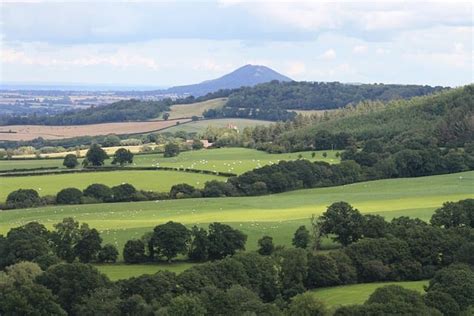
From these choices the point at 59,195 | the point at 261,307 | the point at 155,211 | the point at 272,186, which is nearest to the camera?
the point at 261,307

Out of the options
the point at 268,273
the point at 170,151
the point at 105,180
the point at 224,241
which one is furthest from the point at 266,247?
the point at 170,151

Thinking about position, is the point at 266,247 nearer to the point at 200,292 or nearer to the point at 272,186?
the point at 200,292

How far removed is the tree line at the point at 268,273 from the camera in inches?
1736

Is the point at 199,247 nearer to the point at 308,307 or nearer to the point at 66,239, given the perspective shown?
the point at 66,239

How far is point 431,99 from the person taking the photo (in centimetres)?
16400

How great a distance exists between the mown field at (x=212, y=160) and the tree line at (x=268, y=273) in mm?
46020

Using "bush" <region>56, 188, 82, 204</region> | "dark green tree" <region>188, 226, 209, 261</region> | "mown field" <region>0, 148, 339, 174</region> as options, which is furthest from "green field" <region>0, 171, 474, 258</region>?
"mown field" <region>0, 148, 339, 174</region>

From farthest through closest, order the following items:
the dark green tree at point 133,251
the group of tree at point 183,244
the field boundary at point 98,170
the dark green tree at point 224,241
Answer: the field boundary at point 98,170
the dark green tree at point 224,241
the group of tree at point 183,244
the dark green tree at point 133,251

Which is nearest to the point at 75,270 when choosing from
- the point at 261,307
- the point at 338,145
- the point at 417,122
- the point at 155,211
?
the point at 261,307

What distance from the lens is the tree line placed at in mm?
44094

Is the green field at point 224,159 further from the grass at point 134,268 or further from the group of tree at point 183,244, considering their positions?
the grass at point 134,268

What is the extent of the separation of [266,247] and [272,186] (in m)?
35.1

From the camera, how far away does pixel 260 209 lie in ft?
270

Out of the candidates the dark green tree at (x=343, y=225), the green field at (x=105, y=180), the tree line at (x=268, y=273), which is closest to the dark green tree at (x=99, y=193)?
the green field at (x=105, y=180)
